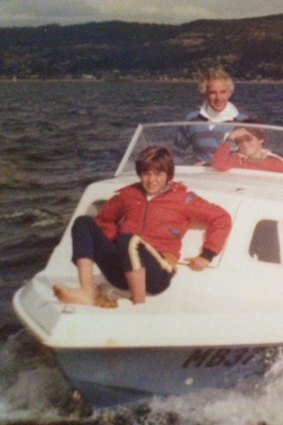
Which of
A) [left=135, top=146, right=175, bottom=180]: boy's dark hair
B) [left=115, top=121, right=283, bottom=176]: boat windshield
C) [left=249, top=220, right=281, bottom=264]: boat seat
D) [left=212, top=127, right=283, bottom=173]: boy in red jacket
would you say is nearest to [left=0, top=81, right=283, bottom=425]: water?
[left=249, top=220, right=281, bottom=264]: boat seat

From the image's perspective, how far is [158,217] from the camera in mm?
6992

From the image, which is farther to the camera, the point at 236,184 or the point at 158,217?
the point at 236,184

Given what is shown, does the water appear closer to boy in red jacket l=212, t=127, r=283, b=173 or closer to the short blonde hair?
boy in red jacket l=212, t=127, r=283, b=173

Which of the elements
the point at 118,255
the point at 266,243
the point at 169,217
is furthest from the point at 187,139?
the point at 118,255

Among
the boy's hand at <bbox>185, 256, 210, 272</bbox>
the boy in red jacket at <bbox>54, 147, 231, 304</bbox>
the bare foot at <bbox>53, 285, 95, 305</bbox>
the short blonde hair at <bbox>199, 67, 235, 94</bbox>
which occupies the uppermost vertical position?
the short blonde hair at <bbox>199, 67, 235, 94</bbox>

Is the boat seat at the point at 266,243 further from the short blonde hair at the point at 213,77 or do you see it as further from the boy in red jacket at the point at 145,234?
the short blonde hair at the point at 213,77

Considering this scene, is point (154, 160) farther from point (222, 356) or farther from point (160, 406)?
point (160, 406)

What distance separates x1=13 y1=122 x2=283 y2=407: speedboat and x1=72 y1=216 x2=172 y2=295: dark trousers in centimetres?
18

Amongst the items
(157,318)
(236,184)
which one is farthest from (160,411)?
(236,184)

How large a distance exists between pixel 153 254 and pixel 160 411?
1463 mm

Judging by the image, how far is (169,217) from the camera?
7.04m

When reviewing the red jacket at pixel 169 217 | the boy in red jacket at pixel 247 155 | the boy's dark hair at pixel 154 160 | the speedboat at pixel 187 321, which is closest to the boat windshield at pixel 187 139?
the boy in red jacket at pixel 247 155

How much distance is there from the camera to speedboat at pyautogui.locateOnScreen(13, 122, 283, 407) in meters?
6.43

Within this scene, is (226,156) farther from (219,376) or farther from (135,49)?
(135,49)
